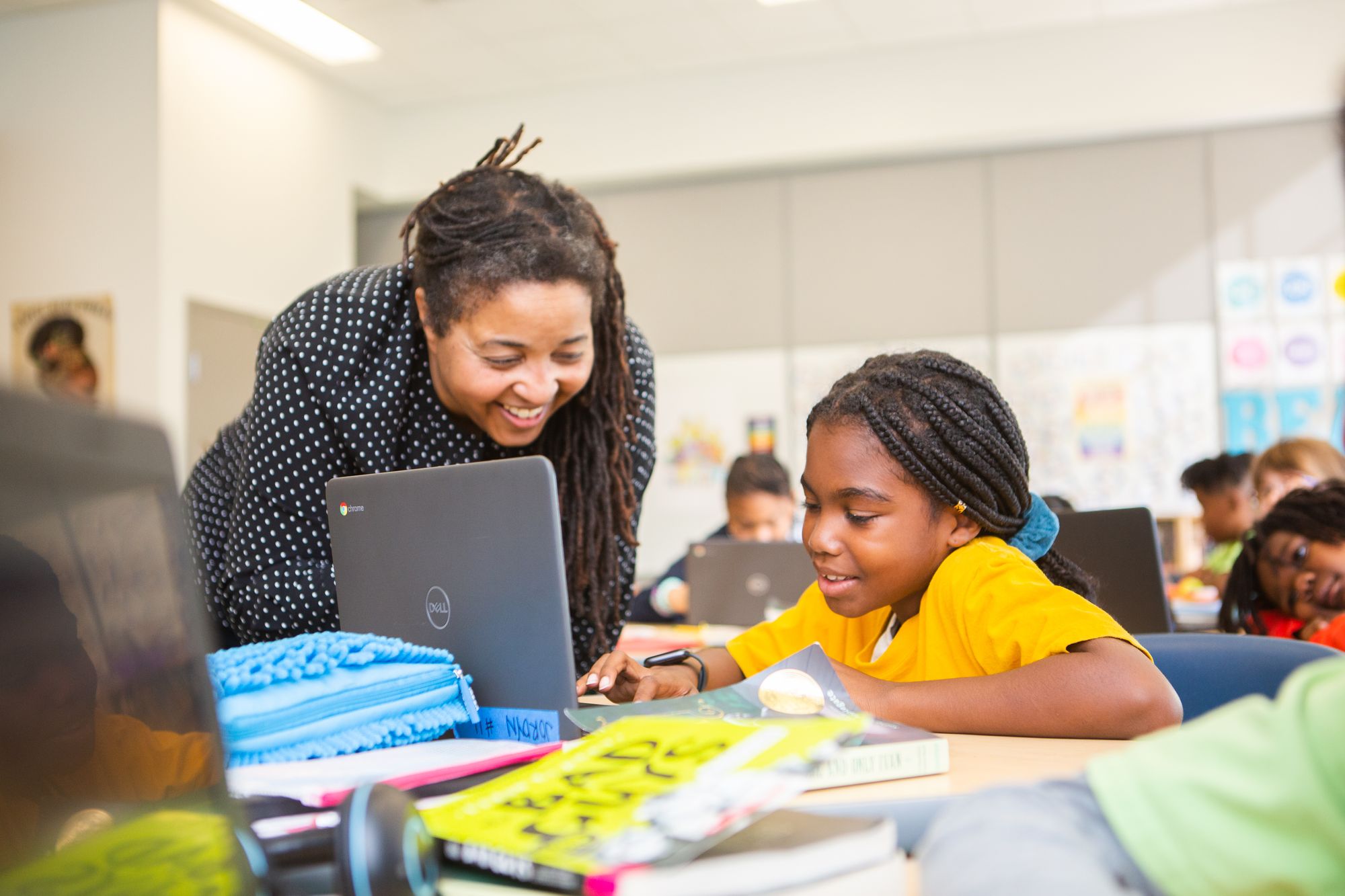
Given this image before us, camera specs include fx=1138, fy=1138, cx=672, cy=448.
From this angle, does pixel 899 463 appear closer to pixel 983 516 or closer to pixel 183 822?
pixel 983 516

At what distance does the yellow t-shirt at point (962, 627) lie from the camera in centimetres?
102

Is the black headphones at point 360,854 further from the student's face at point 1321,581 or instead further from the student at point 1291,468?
the student at point 1291,468

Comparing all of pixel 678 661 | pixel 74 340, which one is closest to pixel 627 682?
pixel 678 661

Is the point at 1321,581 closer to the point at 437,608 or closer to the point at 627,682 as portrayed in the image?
the point at 627,682

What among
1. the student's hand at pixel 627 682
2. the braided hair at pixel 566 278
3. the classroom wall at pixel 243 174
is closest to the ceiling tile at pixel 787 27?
the classroom wall at pixel 243 174

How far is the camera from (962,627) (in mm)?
1150

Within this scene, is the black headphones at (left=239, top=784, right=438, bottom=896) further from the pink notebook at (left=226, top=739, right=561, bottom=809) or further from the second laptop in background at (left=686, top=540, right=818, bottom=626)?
the second laptop in background at (left=686, top=540, right=818, bottom=626)

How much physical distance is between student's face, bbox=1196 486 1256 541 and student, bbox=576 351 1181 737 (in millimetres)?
2782

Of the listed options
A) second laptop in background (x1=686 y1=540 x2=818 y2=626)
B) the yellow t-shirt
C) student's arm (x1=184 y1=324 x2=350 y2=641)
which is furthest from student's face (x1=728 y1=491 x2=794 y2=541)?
student's arm (x1=184 y1=324 x2=350 y2=641)

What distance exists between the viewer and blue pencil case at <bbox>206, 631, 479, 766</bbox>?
0.85 m

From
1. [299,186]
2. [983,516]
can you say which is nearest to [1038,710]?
[983,516]

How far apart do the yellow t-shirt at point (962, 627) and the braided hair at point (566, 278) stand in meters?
0.27

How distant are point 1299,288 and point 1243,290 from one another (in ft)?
0.68

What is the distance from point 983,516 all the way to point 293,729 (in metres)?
0.77
